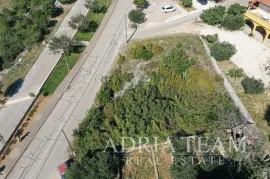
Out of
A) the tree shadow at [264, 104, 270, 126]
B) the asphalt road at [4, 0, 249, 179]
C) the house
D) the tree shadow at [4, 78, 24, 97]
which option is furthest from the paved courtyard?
the tree shadow at [4, 78, 24, 97]

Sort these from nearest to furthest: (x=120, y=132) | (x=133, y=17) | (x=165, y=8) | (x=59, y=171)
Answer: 1. (x=59, y=171)
2. (x=120, y=132)
3. (x=133, y=17)
4. (x=165, y=8)

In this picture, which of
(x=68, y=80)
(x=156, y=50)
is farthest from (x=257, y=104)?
(x=68, y=80)

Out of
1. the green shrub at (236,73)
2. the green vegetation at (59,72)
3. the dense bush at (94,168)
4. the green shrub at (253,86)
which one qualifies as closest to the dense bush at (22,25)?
the green vegetation at (59,72)

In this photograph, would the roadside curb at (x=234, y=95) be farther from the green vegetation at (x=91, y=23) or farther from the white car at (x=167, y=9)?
the green vegetation at (x=91, y=23)

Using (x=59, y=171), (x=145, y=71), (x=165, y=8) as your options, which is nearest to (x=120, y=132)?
(x=59, y=171)

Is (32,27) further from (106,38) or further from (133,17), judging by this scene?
(133,17)

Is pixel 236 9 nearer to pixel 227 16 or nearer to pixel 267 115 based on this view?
pixel 227 16
